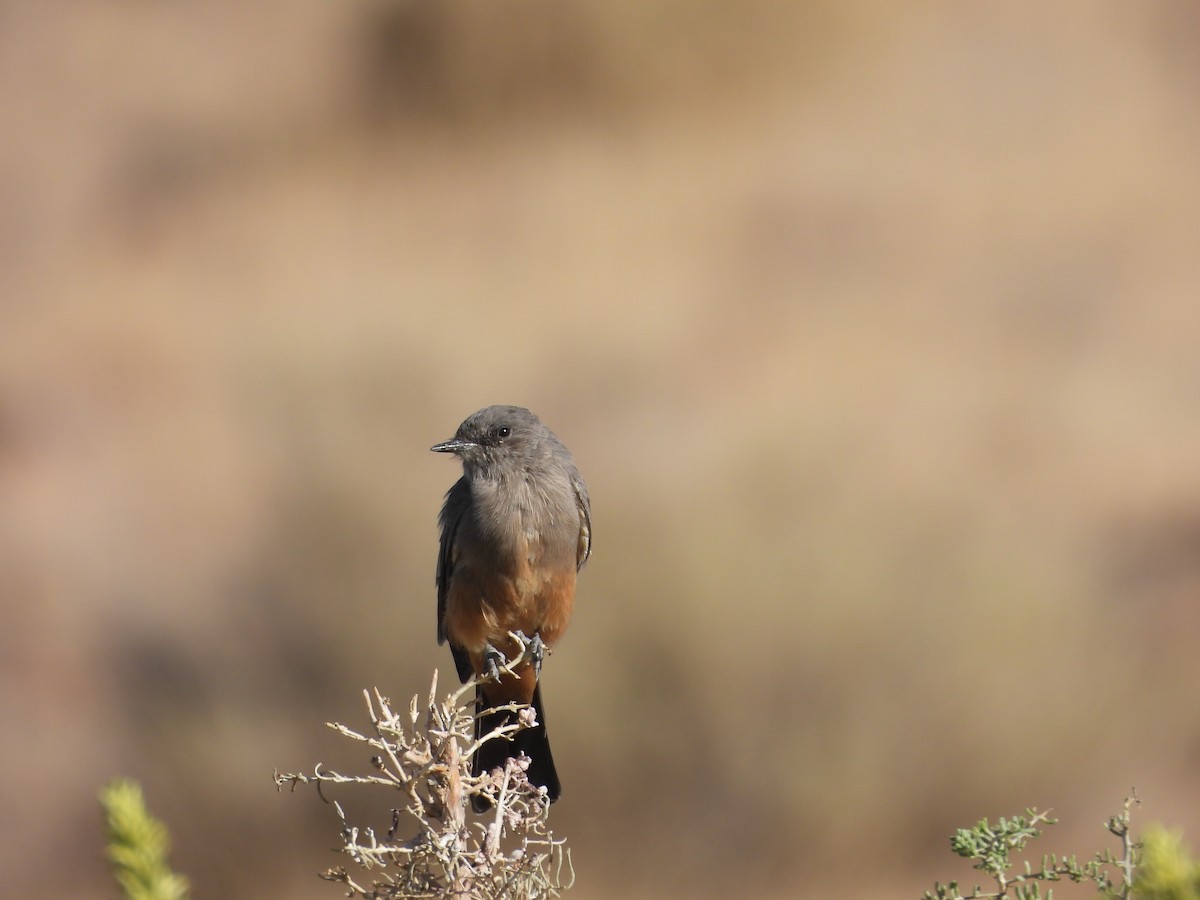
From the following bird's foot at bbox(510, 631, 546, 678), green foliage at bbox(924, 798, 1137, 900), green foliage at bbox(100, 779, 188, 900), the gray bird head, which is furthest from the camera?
the gray bird head

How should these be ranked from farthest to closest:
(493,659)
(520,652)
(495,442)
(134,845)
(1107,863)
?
(495,442), (493,659), (520,652), (1107,863), (134,845)

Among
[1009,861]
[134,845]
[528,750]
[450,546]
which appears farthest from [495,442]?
[134,845]

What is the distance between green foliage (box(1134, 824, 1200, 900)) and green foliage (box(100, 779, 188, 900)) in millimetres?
879

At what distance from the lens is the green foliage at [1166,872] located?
112cm

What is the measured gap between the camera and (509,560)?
4.67m

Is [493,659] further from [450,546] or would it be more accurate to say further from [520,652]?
[450,546]

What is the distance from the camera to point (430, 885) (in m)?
2.01

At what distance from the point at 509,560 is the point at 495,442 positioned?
529mm

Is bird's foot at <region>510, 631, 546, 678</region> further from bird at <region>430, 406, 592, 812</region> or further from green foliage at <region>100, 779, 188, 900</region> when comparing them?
green foliage at <region>100, 779, 188, 900</region>

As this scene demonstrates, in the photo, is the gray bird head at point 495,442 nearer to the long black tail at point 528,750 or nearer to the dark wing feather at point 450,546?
the dark wing feather at point 450,546

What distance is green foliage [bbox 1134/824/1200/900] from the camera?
1.12 metres

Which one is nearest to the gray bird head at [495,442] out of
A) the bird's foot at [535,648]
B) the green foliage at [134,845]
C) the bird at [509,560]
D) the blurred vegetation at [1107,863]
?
the bird at [509,560]

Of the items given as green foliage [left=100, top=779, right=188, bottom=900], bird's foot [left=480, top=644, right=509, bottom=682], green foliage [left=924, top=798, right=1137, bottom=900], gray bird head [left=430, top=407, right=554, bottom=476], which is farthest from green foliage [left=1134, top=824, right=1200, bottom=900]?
gray bird head [left=430, top=407, right=554, bottom=476]

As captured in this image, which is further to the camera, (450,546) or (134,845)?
(450,546)
